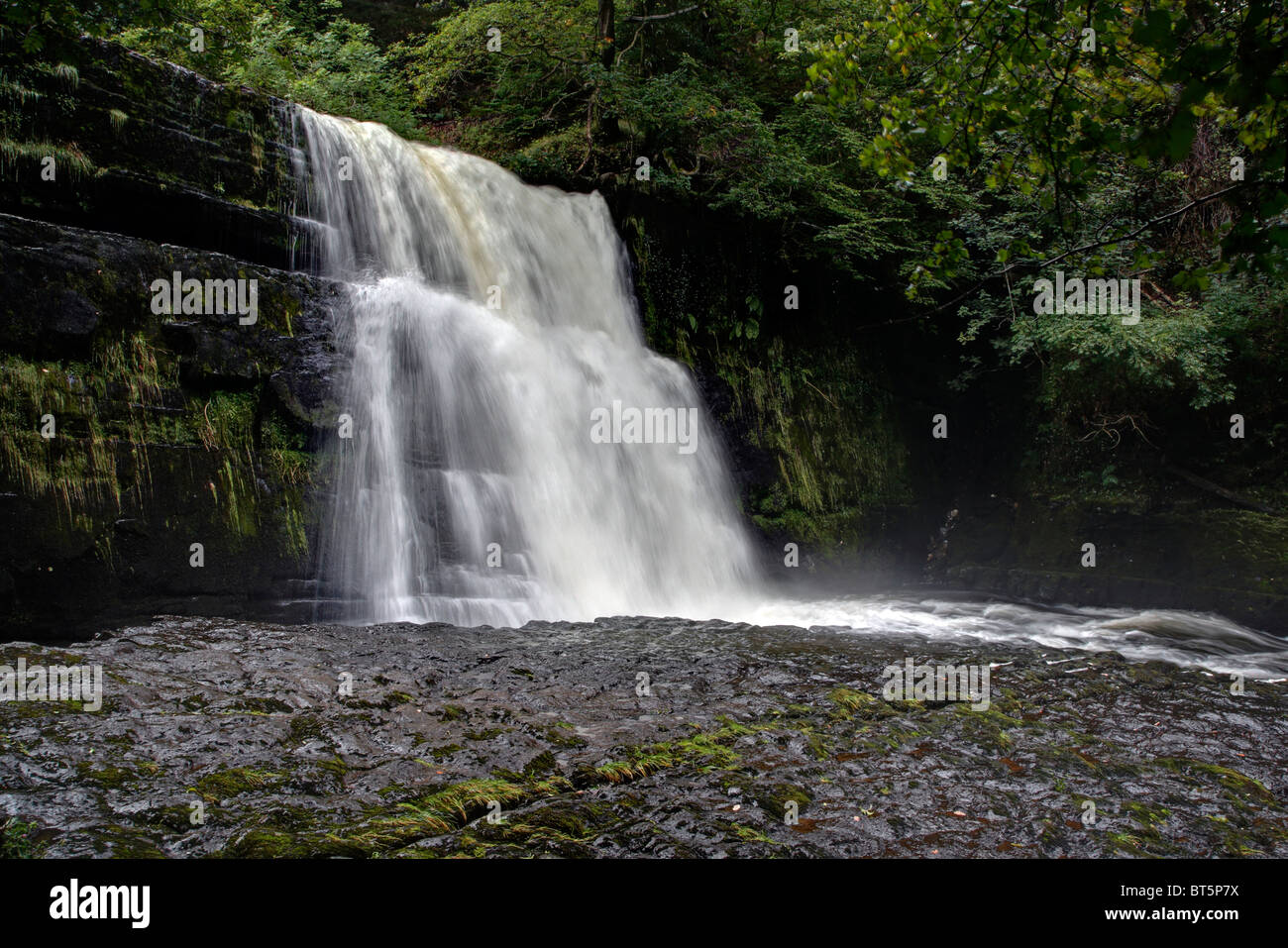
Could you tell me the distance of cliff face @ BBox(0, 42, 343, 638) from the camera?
19.0ft

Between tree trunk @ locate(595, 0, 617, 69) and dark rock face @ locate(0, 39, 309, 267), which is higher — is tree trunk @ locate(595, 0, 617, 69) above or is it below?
above

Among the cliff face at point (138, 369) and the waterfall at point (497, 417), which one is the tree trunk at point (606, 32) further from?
the cliff face at point (138, 369)

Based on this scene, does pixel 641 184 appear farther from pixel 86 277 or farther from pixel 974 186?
pixel 86 277

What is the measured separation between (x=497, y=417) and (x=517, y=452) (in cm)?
45

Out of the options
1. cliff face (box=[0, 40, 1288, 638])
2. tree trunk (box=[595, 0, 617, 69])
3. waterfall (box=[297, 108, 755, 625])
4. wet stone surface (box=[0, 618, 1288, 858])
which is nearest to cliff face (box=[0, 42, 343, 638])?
cliff face (box=[0, 40, 1288, 638])

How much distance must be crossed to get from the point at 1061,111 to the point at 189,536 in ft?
21.1

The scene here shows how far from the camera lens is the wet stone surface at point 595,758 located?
2.94 metres

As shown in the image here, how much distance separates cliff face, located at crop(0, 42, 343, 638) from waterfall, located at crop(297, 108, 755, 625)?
23.4 inches

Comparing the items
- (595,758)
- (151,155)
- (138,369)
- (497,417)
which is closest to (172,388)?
Result: (138,369)

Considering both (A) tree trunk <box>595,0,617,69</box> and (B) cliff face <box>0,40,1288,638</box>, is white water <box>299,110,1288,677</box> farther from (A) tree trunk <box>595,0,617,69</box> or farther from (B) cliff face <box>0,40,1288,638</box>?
(A) tree trunk <box>595,0,617,69</box>

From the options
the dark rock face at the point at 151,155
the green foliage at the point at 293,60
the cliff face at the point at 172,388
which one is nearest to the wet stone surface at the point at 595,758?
the cliff face at the point at 172,388

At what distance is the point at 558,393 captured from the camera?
9734 millimetres

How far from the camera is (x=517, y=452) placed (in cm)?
900
